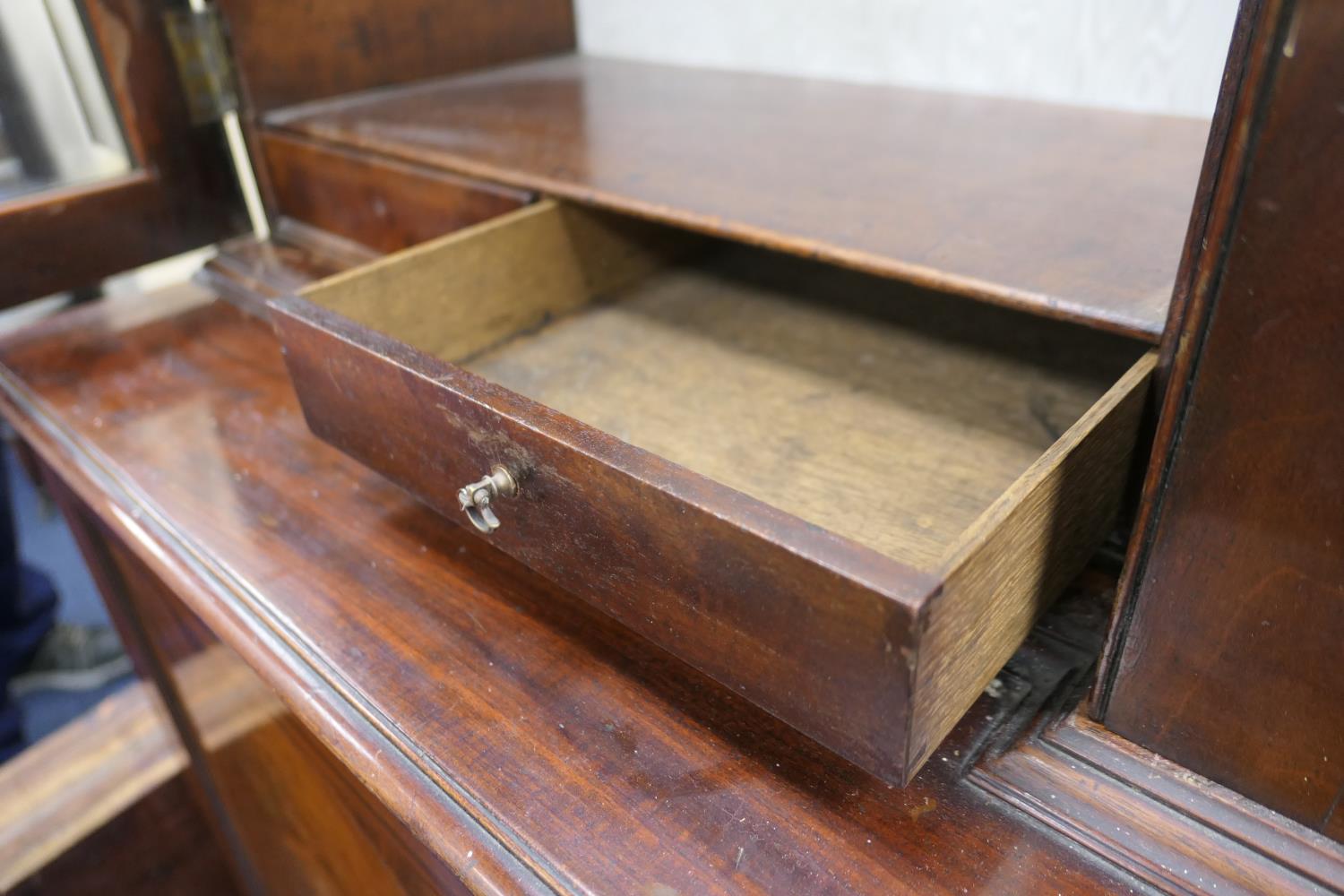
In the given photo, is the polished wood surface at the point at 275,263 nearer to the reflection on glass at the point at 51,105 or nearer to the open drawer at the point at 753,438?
the reflection on glass at the point at 51,105

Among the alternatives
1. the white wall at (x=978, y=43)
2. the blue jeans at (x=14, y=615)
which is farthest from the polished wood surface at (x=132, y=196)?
the blue jeans at (x=14, y=615)

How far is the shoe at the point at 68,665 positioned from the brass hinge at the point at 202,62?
4.32 feet

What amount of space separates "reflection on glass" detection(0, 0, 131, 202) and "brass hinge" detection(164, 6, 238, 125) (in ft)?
0.26

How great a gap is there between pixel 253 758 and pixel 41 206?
593 millimetres

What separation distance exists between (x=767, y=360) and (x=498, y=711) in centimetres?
38

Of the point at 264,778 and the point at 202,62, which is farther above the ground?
the point at 202,62

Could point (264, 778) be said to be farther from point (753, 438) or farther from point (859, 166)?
point (859, 166)

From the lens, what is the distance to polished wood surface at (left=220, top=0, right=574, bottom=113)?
3.38ft

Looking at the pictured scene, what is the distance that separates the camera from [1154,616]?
17.1 inches

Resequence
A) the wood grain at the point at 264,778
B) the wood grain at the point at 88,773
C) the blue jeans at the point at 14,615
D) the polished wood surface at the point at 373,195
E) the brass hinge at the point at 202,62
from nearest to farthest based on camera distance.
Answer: the wood grain at the point at 264,778 → the polished wood surface at the point at 373,195 → the brass hinge at the point at 202,62 → the wood grain at the point at 88,773 → the blue jeans at the point at 14,615

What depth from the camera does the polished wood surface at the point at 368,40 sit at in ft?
3.38

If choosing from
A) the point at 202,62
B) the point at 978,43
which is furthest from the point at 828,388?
the point at 202,62

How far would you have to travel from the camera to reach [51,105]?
98 cm

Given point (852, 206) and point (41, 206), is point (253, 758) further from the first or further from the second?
point (852, 206)
